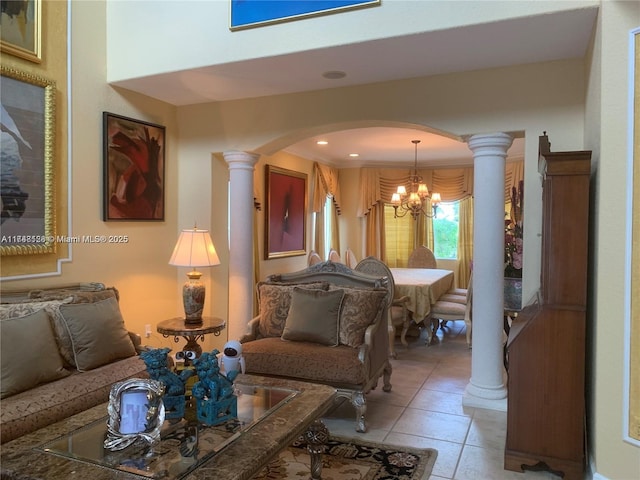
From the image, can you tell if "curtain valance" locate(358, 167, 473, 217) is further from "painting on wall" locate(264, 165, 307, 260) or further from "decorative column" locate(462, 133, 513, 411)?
"decorative column" locate(462, 133, 513, 411)

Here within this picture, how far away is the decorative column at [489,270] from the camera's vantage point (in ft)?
12.1

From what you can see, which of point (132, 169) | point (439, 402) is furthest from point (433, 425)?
point (132, 169)

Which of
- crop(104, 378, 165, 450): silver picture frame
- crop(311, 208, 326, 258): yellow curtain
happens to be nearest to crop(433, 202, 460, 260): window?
crop(311, 208, 326, 258): yellow curtain

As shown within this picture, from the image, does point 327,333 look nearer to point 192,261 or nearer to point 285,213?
point 192,261

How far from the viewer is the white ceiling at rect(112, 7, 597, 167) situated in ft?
9.42

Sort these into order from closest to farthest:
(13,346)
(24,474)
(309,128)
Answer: (24,474) < (13,346) < (309,128)

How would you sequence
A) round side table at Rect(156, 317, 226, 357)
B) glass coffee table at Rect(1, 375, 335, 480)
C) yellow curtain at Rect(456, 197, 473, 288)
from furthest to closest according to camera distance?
1. yellow curtain at Rect(456, 197, 473, 288)
2. round side table at Rect(156, 317, 226, 357)
3. glass coffee table at Rect(1, 375, 335, 480)

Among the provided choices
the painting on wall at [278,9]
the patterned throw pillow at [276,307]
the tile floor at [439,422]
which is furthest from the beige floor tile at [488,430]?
the painting on wall at [278,9]

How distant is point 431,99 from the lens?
3.86 m

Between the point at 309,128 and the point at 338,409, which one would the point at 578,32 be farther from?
the point at 338,409

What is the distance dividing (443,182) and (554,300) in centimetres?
592

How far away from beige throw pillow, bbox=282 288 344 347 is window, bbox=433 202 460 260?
5.33 meters

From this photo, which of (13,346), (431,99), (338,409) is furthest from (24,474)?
(431,99)

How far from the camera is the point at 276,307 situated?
388cm
